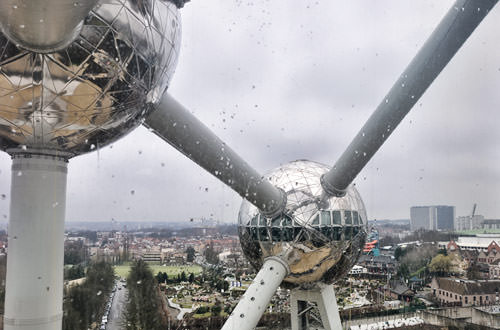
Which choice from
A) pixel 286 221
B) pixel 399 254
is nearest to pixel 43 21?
pixel 286 221

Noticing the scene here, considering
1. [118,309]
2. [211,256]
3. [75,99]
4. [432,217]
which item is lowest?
[118,309]

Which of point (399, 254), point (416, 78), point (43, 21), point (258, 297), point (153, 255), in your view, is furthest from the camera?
point (399, 254)

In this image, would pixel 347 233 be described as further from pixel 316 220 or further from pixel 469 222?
pixel 469 222

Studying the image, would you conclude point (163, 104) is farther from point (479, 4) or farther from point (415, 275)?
point (415, 275)

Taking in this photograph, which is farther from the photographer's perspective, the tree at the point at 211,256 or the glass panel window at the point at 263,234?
the tree at the point at 211,256

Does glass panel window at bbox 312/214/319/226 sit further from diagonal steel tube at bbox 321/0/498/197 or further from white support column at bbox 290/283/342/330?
white support column at bbox 290/283/342/330

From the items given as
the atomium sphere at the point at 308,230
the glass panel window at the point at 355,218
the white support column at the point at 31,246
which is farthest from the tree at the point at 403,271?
the white support column at the point at 31,246

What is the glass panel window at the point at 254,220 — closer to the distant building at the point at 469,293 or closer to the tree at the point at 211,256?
the distant building at the point at 469,293
